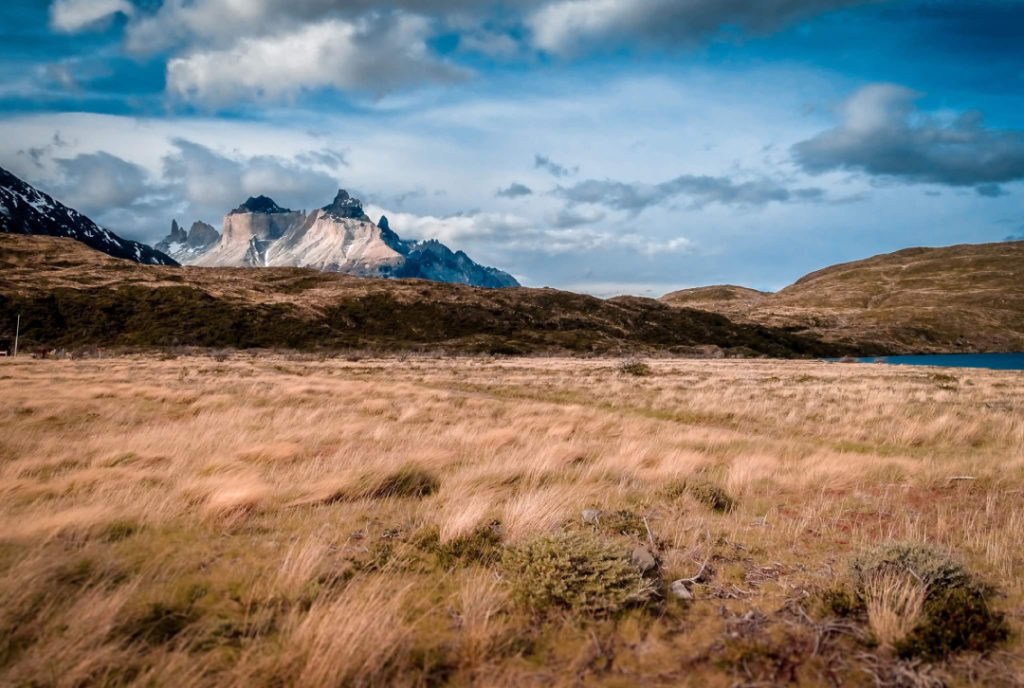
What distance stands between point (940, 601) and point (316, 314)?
115591 mm

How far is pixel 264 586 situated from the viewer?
4484mm

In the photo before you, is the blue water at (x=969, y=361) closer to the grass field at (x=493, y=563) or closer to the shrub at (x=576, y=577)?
the grass field at (x=493, y=563)

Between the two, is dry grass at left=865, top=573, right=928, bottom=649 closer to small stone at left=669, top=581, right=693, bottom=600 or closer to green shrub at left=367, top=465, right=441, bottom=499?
small stone at left=669, top=581, right=693, bottom=600

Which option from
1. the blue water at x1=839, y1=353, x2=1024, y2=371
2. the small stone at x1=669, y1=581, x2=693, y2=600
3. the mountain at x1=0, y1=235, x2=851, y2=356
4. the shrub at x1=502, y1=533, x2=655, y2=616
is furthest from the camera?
the mountain at x1=0, y1=235, x2=851, y2=356

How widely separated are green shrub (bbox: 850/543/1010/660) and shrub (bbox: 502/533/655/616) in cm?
206

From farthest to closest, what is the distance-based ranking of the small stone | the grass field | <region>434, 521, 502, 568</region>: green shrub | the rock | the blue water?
the blue water
<region>434, 521, 502, 568</region>: green shrub
the rock
the small stone
the grass field

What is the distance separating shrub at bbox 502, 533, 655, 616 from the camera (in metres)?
4.57

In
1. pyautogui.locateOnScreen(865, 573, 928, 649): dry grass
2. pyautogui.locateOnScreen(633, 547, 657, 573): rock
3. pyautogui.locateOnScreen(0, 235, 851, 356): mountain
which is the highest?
pyautogui.locateOnScreen(0, 235, 851, 356): mountain

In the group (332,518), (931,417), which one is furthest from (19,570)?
(931,417)

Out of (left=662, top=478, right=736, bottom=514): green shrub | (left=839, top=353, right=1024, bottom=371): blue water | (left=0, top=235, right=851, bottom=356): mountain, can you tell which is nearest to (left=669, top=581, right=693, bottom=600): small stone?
(left=662, top=478, right=736, bottom=514): green shrub

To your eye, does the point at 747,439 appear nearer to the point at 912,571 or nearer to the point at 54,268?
the point at 912,571

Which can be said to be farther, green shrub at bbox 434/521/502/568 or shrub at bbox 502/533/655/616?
green shrub at bbox 434/521/502/568

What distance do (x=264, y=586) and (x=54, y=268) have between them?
160870 millimetres

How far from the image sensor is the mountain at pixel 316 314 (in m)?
88.8
